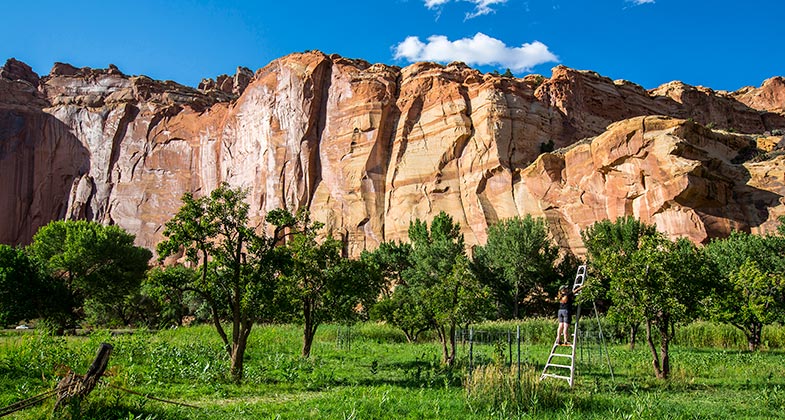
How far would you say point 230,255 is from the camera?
13.8 metres

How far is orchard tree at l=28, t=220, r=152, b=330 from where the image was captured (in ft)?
118

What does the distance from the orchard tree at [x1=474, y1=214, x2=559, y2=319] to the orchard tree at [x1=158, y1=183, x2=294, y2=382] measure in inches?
1191

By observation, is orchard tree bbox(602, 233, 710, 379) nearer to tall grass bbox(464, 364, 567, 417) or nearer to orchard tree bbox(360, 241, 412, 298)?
tall grass bbox(464, 364, 567, 417)

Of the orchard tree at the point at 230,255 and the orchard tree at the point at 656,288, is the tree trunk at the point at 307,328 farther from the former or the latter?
the orchard tree at the point at 656,288

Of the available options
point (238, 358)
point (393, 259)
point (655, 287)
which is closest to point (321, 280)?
point (238, 358)

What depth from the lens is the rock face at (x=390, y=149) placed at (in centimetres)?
4519

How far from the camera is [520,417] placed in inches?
350

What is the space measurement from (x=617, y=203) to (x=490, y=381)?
40120mm

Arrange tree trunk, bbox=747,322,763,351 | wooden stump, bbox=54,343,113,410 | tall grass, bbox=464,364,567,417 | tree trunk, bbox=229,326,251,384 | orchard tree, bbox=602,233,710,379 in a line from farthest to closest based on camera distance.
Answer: tree trunk, bbox=747,322,763,351 → orchard tree, bbox=602,233,710,379 → tree trunk, bbox=229,326,251,384 → tall grass, bbox=464,364,567,417 → wooden stump, bbox=54,343,113,410

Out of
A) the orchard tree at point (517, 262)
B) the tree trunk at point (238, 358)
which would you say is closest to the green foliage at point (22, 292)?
the tree trunk at point (238, 358)

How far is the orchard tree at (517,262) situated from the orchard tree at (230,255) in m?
30.2

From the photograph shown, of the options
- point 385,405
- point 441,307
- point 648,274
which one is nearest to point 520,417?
point 385,405

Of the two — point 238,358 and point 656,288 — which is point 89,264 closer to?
point 238,358

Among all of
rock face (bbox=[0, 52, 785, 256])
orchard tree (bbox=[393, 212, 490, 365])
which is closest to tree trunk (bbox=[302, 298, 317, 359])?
orchard tree (bbox=[393, 212, 490, 365])
